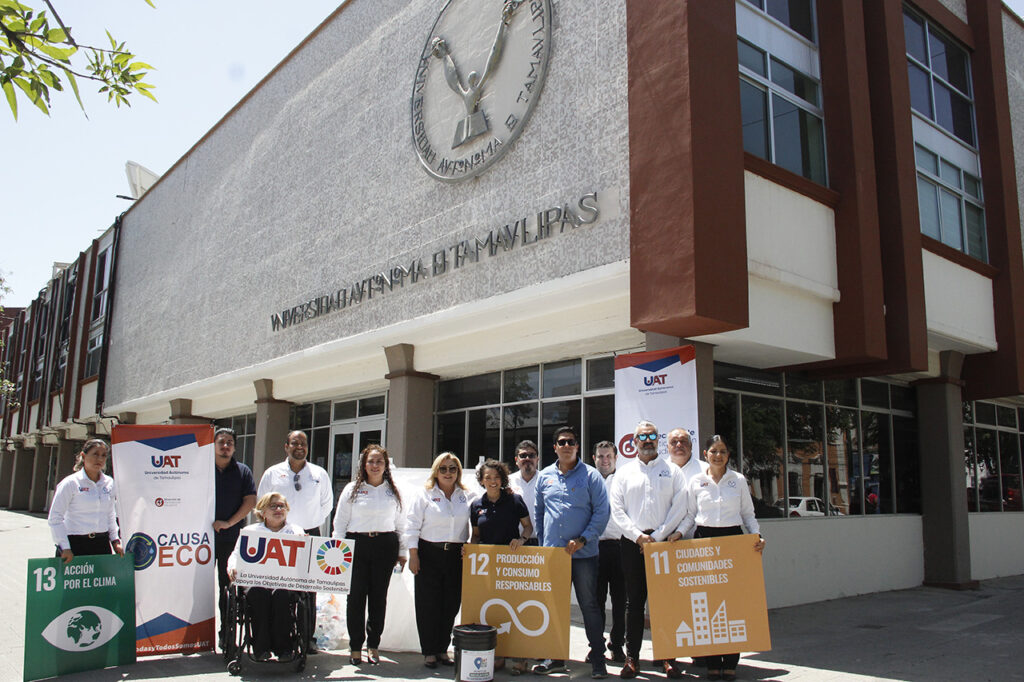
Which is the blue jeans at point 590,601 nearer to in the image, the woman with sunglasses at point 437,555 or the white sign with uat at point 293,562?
the woman with sunglasses at point 437,555

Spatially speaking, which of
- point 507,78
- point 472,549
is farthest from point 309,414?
point 472,549

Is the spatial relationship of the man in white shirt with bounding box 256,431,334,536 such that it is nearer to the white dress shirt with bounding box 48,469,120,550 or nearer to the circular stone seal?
the white dress shirt with bounding box 48,469,120,550

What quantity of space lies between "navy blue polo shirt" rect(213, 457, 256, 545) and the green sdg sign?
0.88m

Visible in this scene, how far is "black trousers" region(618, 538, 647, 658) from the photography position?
6766mm

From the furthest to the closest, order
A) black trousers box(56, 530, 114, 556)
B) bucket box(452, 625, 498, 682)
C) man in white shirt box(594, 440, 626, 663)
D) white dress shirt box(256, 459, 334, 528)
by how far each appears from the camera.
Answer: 1. white dress shirt box(256, 459, 334, 528)
2. black trousers box(56, 530, 114, 556)
3. man in white shirt box(594, 440, 626, 663)
4. bucket box(452, 625, 498, 682)

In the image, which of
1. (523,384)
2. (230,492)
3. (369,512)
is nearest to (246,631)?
(369,512)

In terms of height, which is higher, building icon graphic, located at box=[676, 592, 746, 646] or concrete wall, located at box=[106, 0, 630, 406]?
concrete wall, located at box=[106, 0, 630, 406]

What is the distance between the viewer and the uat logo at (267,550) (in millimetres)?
6648

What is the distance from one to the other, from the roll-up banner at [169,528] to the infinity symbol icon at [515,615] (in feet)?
8.33

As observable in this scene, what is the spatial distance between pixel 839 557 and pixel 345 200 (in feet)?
33.9

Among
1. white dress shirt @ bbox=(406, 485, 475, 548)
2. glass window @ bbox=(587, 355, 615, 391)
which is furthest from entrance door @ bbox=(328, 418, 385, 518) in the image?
white dress shirt @ bbox=(406, 485, 475, 548)

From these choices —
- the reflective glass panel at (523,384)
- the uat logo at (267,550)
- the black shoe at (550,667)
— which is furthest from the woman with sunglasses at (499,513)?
the reflective glass panel at (523,384)

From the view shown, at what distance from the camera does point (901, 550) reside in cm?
1288

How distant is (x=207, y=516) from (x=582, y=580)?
347 centimetres
